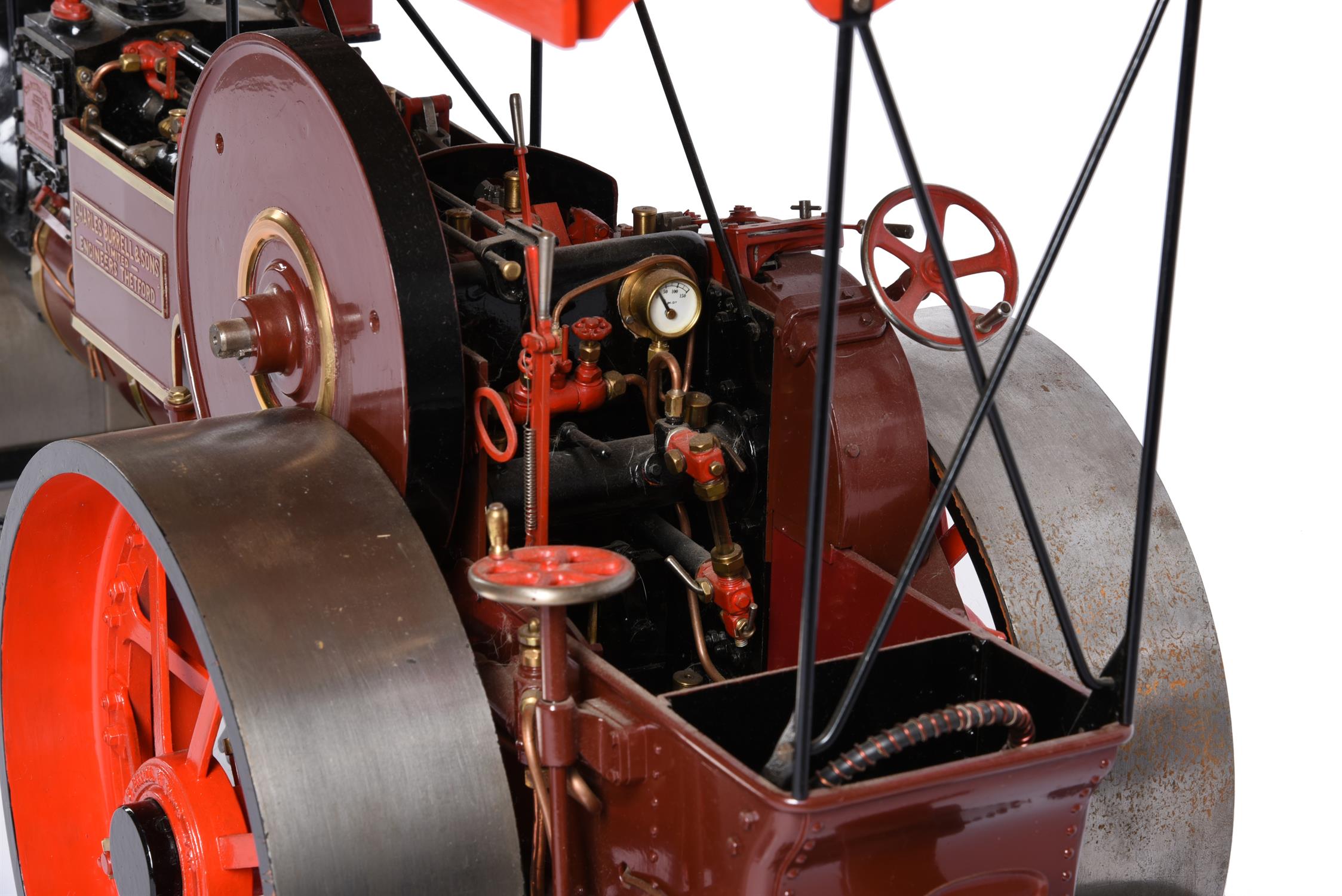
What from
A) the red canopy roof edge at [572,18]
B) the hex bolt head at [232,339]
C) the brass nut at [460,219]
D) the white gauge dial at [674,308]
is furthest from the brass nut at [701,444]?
the red canopy roof edge at [572,18]

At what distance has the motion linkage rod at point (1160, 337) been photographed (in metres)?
2.21

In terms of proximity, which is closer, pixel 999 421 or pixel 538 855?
pixel 999 421

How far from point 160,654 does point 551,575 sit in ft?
3.62

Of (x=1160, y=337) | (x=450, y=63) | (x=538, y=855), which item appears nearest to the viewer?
(x=1160, y=337)

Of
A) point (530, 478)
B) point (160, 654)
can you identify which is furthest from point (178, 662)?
point (530, 478)

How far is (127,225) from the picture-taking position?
3.94m

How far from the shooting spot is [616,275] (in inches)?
116

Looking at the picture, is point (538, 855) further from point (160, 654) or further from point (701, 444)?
point (160, 654)

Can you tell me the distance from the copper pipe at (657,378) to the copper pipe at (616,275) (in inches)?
5.4

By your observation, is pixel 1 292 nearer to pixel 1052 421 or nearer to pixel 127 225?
pixel 127 225

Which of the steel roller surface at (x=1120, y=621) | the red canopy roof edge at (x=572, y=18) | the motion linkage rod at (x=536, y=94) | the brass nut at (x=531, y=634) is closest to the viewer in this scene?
Answer: the red canopy roof edge at (x=572, y=18)

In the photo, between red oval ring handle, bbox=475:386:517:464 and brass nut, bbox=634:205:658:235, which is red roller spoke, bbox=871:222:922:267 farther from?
red oval ring handle, bbox=475:386:517:464

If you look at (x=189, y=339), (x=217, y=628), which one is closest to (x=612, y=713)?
(x=217, y=628)

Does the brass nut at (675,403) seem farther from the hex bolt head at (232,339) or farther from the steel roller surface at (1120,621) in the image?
the hex bolt head at (232,339)
